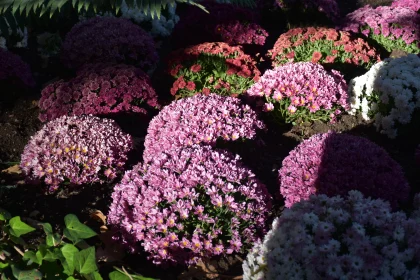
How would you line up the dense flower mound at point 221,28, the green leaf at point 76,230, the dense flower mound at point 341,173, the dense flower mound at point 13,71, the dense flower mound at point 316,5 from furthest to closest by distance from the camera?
the dense flower mound at point 316,5
the dense flower mound at point 221,28
the dense flower mound at point 13,71
the dense flower mound at point 341,173
the green leaf at point 76,230

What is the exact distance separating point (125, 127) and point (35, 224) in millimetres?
1744

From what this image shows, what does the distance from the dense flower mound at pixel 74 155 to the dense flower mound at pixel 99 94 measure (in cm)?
69

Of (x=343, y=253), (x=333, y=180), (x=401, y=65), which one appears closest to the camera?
(x=343, y=253)

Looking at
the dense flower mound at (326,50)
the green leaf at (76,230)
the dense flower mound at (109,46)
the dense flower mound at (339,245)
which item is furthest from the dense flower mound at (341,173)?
the dense flower mound at (109,46)

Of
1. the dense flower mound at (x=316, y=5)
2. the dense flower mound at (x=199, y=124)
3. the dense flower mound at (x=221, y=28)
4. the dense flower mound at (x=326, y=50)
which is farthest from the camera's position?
the dense flower mound at (x=316, y=5)

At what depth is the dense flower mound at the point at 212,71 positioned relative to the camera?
5.43 m

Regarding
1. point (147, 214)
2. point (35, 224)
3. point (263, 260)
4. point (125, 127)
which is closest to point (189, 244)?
point (147, 214)

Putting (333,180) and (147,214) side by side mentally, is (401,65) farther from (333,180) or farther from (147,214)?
(147,214)

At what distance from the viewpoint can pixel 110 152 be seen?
393cm

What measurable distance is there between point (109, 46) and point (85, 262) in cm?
409

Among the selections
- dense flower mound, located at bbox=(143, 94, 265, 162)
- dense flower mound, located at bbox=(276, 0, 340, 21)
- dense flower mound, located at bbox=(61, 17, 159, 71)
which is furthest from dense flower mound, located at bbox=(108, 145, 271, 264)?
dense flower mound, located at bbox=(276, 0, 340, 21)

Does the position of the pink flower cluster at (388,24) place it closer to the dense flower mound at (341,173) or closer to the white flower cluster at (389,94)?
the white flower cluster at (389,94)

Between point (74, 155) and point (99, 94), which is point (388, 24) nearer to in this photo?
point (99, 94)

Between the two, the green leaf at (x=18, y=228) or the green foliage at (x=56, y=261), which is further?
the green leaf at (x=18, y=228)
